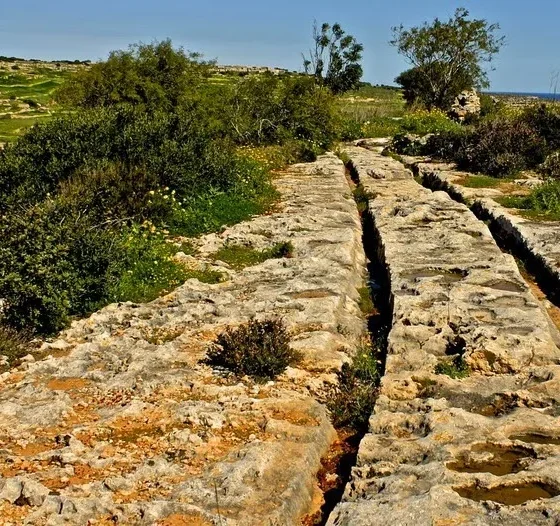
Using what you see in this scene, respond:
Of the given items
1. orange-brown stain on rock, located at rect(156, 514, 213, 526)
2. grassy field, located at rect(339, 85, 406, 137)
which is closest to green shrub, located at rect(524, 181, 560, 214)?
orange-brown stain on rock, located at rect(156, 514, 213, 526)

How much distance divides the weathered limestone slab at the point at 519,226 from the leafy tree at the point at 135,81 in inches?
370

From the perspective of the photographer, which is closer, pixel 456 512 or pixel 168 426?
pixel 456 512

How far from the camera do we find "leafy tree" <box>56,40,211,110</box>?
21.0 meters

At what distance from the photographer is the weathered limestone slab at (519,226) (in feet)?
34.5

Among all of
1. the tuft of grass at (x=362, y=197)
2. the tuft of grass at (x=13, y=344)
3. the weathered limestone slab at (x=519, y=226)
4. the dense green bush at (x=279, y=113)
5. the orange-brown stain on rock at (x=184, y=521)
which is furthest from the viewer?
the dense green bush at (x=279, y=113)

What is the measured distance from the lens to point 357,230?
12.6m

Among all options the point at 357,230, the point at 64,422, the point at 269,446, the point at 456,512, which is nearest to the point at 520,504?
the point at 456,512

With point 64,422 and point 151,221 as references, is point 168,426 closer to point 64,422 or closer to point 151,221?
point 64,422

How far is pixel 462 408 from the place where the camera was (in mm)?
5895

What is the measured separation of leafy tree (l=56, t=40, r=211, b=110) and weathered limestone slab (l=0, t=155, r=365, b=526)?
1314 cm

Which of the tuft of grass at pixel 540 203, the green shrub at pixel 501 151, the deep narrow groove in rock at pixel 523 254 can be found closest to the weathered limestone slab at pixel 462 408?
the deep narrow groove in rock at pixel 523 254

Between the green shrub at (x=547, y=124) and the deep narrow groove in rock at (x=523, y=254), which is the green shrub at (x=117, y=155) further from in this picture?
the green shrub at (x=547, y=124)

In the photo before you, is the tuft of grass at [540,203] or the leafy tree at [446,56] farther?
the leafy tree at [446,56]

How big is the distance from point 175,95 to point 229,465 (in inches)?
726
